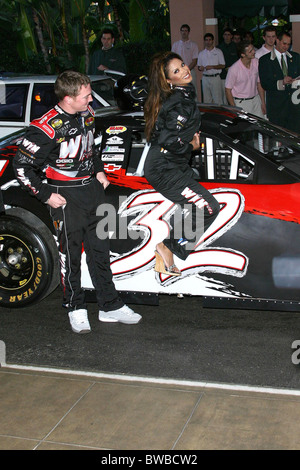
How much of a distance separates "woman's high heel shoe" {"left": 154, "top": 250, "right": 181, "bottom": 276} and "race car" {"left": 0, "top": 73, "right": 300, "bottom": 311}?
43 millimetres

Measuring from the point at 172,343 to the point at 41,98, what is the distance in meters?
5.65

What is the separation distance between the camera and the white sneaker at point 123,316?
581 centimetres

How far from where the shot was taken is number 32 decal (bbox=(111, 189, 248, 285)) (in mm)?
5188

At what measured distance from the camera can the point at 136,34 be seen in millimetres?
20094

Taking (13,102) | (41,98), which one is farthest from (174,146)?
(13,102)

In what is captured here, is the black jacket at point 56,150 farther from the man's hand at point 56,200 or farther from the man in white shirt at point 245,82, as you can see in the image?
the man in white shirt at point 245,82

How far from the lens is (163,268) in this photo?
5340 mm

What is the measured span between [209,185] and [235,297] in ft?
2.82

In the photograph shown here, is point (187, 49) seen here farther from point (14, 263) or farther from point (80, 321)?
point (80, 321)

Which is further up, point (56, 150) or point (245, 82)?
point (245, 82)

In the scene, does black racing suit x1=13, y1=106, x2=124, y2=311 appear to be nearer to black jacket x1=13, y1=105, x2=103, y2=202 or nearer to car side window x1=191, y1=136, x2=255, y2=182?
black jacket x1=13, y1=105, x2=103, y2=202

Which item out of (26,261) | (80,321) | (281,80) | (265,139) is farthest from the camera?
(281,80)
